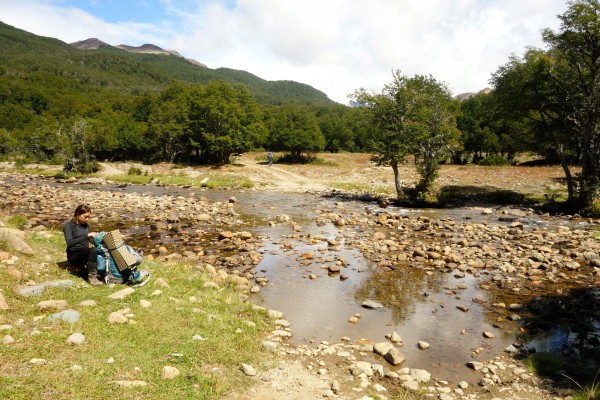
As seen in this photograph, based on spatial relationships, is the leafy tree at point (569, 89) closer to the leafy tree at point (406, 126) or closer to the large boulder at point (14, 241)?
the leafy tree at point (406, 126)

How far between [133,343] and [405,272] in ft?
38.1

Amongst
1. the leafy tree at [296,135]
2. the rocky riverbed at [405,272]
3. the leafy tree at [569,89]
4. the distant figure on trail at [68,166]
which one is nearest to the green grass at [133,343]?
the rocky riverbed at [405,272]

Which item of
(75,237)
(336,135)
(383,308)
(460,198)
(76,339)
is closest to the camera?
(76,339)

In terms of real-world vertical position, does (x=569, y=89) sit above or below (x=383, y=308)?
above

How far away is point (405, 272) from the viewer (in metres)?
16.2

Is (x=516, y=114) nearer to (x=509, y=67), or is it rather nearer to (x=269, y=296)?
(x=509, y=67)

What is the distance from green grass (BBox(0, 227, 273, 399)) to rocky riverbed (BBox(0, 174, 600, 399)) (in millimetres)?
1043

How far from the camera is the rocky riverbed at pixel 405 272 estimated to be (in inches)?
340

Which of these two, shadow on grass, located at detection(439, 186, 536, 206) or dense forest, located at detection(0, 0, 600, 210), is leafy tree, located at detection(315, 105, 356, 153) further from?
shadow on grass, located at detection(439, 186, 536, 206)

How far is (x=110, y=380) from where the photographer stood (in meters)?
6.62

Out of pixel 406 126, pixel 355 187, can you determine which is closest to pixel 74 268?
pixel 406 126

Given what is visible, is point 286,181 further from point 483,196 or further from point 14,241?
point 14,241

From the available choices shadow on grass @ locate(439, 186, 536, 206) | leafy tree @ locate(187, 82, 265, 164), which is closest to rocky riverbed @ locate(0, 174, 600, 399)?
shadow on grass @ locate(439, 186, 536, 206)

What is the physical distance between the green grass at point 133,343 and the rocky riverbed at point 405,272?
1043mm
